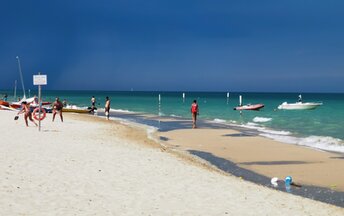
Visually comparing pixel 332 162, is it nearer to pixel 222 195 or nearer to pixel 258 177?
pixel 258 177

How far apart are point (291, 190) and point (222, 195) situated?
290 centimetres

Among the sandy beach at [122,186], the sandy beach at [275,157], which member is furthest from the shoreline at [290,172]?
the sandy beach at [122,186]

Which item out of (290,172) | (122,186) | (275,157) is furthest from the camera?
(275,157)

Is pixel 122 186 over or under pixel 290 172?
over

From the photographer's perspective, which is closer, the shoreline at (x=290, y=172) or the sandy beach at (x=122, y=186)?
the sandy beach at (x=122, y=186)

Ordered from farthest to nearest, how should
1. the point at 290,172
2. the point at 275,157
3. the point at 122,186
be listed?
the point at 275,157, the point at 290,172, the point at 122,186

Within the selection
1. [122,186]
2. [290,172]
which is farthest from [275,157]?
[122,186]

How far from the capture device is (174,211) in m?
7.85

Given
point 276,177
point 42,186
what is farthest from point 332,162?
point 42,186

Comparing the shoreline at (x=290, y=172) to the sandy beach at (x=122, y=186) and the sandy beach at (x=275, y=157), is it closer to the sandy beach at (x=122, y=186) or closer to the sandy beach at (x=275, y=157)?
the sandy beach at (x=275, y=157)

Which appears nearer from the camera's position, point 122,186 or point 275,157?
point 122,186

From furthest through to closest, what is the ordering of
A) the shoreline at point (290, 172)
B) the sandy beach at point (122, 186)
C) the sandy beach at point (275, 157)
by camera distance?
the sandy beach at point (275, 157) → the shoreline at point (290, 172) → the sandy beach at point (122, 186)

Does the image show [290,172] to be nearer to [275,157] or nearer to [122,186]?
[275,157]

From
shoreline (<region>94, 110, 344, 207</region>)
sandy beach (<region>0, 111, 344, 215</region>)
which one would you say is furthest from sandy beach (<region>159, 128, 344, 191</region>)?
sandy beach (<region>0, 111, 344, 215</region>)
